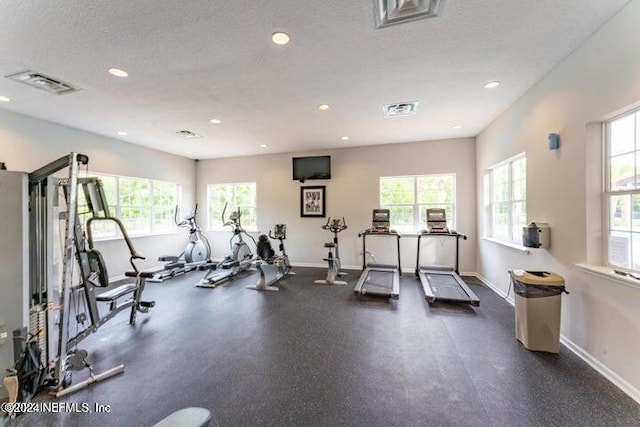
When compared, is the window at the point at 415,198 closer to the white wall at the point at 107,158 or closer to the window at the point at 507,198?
the window at the point at 507,198

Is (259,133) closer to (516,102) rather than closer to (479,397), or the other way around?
(516,102)

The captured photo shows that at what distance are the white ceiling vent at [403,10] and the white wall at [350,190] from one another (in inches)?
158

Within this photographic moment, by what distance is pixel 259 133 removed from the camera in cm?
495

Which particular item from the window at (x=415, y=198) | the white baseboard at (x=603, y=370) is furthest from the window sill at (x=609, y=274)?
the window at (x=415, y=198)

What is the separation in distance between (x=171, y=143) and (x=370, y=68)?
4883mm

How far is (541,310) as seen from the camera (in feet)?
8.22

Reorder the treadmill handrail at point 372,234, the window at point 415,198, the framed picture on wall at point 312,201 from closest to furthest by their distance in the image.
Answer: the treadmill handrail at point 372,234
the window at point 415,198
the framed picture on wall at point 312,201

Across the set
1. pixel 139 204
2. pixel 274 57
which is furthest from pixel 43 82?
pixel 139 204

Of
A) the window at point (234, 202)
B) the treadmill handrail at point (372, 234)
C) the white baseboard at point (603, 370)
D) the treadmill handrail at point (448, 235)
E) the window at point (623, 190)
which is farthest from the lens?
the window at point (234, 202)

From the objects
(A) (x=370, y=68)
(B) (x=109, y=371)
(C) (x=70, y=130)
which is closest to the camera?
(B) (x=109, y=371)

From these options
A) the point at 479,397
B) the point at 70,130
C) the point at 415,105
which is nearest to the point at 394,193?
the point at 415,105

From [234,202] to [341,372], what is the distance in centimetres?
599

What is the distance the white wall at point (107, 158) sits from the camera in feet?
12.6

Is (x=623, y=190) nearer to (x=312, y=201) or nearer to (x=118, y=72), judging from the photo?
(x=118, y=72)
